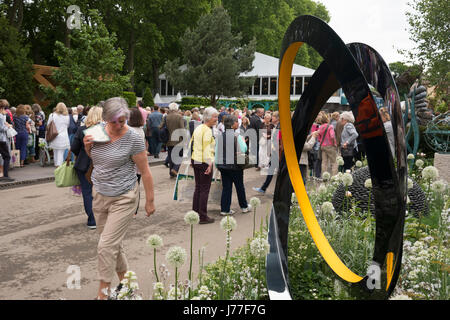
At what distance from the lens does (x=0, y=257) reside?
529 centimetres

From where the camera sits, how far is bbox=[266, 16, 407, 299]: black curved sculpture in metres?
2.65

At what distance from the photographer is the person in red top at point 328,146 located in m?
9.81

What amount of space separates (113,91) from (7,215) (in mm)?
10431

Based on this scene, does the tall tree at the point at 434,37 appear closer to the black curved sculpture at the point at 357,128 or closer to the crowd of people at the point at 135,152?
the crowd of people at the point at 135,152

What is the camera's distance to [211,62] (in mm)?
38000

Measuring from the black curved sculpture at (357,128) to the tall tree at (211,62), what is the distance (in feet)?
112

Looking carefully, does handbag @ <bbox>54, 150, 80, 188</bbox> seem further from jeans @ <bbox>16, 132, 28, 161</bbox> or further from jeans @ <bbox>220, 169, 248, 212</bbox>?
jeans @ <bbox>16, 132, 28, 161</bbox>

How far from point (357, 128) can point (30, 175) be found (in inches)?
400

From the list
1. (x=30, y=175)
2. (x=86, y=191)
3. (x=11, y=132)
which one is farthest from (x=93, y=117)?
(x=11, y=132)

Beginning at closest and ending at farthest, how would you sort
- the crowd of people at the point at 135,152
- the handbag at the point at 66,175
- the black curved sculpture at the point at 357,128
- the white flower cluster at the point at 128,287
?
the white flower cluster at the point at 128,287 → the black curved sculpture at the point at 357,128 → the crowd of people at the point at 135,152 → the handbag at the point at 66,175

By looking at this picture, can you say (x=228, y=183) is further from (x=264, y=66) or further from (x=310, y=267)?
(x=264, y=66)

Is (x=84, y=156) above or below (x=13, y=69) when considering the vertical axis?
below

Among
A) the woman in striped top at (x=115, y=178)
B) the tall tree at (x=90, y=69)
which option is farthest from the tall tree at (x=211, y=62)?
the woman in striped top at (x=115, y=178)
